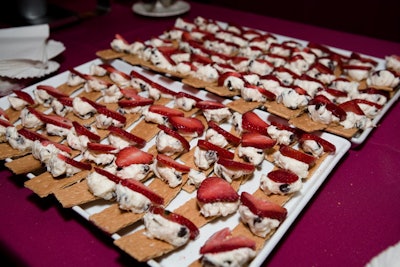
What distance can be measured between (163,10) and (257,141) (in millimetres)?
2773

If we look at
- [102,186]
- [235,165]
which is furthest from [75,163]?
[235,165]

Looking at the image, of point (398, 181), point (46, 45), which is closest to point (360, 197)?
point (398, 181)

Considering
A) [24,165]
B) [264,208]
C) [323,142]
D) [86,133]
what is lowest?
[24,165]

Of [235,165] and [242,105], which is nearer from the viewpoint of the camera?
[235,165]

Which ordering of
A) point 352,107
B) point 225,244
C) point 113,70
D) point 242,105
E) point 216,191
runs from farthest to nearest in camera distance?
point 113,70 < point 242,105 < point 352,107 < point 216,191 < point 225,244

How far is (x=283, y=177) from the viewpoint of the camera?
156 centimetres

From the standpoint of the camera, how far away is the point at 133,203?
147cm

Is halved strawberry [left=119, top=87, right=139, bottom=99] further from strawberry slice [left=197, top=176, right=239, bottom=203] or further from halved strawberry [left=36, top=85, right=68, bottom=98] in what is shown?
strawberry slice [left=197, top=176, right=239, bottom=203]

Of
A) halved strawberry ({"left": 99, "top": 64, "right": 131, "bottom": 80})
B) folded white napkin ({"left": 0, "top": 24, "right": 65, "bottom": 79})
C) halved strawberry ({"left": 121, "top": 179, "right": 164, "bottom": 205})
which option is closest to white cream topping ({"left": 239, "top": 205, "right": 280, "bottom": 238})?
halved strawberry ({"left": 121, "top": 179, "right": 164, "bottom": 205})

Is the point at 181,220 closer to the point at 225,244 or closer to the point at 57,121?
the point at 225,244

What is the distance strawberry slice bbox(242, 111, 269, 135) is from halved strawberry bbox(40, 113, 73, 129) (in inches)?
38.4

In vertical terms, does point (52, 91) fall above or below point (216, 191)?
below

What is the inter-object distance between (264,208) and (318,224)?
330 mm

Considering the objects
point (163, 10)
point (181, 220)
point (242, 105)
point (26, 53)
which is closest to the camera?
point (181, 220)
